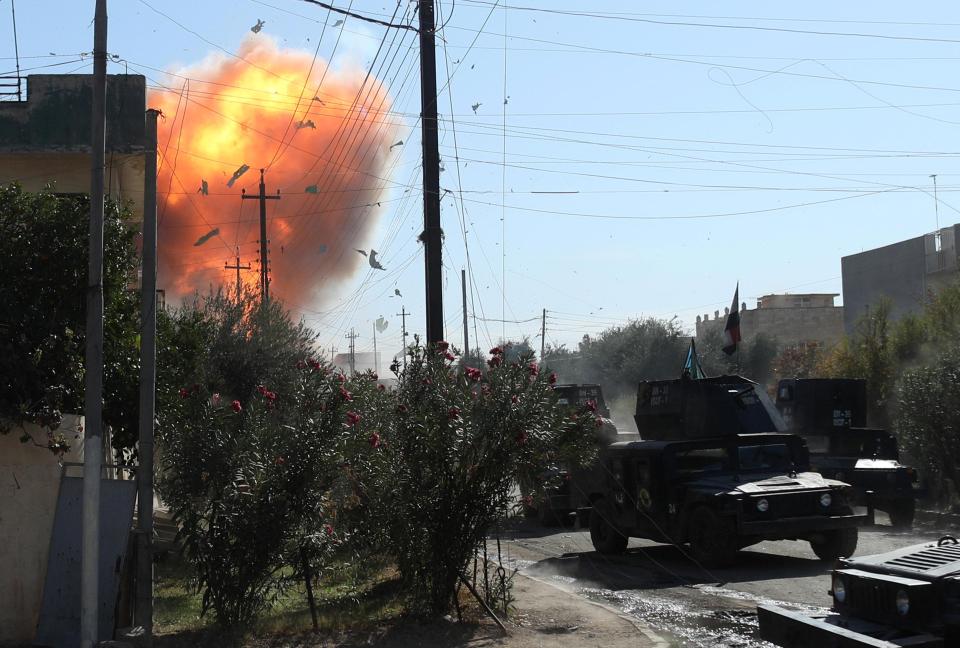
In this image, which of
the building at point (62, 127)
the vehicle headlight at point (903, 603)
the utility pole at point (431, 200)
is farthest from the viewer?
the building at point (62, 127)

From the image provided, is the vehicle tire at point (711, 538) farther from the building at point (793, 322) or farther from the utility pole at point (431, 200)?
the building at point (793, 322)

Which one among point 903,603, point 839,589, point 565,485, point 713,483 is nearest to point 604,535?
point 713,483

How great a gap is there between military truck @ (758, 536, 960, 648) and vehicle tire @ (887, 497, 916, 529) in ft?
38.5

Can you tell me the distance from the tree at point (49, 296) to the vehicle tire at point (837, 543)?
29.7 ft

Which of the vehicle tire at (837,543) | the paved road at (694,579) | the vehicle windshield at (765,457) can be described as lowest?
the paved road at (694,579)

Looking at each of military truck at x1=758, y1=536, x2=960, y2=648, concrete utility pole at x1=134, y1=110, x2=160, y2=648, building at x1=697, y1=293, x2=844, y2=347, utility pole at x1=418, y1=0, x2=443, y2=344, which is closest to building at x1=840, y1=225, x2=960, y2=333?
building at x1=697, y1=293, x2=844, y2=347

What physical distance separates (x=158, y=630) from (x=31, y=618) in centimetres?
118

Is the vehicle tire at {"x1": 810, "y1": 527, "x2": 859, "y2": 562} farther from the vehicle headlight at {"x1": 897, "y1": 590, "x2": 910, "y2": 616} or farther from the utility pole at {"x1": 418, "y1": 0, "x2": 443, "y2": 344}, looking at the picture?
the vehicle headlight at {"x1": 897, "y1": 590, "x2": 910, "y2": 616}

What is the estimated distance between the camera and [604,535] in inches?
589

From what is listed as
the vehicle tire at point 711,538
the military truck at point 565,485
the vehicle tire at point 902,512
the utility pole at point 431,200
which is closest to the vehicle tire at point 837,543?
the vehicle tire at point 711,538

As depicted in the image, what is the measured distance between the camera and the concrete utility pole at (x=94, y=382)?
330 inches

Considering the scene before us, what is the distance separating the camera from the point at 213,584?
8.77 m

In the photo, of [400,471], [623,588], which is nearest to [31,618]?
[400,471]

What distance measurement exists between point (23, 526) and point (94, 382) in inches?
71.4
